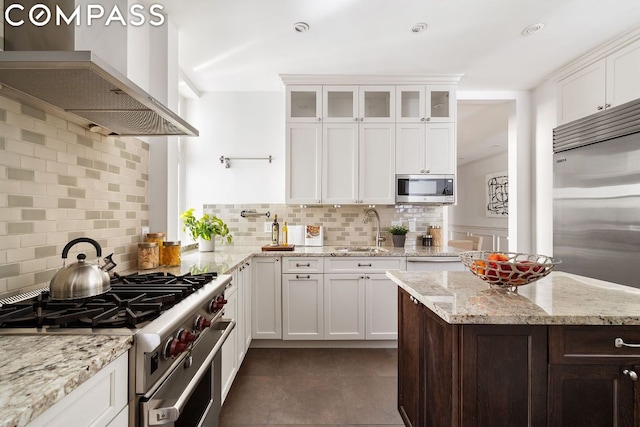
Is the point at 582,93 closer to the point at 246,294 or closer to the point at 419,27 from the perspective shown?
the point at 419,27

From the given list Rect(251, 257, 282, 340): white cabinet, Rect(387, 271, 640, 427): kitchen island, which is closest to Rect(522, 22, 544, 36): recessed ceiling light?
Rect(387, 271, 640, 427): kitchen island

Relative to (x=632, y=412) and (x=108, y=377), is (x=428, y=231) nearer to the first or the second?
(x=632, y=412)

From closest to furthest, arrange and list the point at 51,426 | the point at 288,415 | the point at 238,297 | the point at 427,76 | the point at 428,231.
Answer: the point at 51,426 → the point at 288,415 → the point at 238,297 → the point at 427,76 → the point at 428,231

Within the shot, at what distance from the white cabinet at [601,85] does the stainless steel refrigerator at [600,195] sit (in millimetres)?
271

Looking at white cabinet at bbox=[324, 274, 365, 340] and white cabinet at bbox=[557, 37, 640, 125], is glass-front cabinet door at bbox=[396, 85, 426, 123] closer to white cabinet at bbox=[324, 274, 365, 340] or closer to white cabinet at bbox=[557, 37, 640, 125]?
white cabinet at bbox=[557, 37, 640, 125]

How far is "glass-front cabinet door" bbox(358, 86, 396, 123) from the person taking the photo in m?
3.26

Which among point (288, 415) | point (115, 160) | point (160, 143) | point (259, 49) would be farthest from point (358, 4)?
point (288, 415)

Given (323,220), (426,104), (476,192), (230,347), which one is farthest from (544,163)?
(476,192)

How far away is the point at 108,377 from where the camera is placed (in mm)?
813

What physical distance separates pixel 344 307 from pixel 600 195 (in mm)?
2215

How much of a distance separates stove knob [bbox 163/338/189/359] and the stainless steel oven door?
0.26 feet

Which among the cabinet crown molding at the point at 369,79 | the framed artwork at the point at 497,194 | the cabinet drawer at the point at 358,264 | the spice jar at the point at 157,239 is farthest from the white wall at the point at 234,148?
the framed artwork at the point at 497,194

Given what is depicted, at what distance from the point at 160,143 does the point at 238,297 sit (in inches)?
49.3

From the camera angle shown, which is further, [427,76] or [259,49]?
[427,76]
